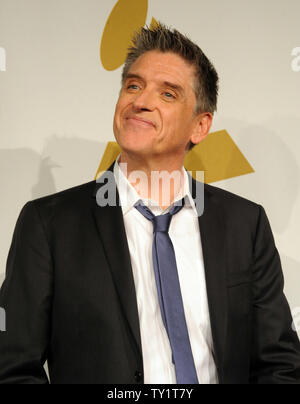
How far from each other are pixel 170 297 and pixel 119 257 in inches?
7.3

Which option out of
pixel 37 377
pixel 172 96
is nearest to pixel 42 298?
pixel 37 377

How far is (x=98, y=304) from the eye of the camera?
1.52m

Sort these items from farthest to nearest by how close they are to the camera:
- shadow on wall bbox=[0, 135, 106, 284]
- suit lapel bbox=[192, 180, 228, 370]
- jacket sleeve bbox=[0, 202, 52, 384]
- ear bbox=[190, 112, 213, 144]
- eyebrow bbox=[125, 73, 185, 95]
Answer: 1. shadow on wall bbox=[0, 135, 106, 284]
2. ear bbox=[190, 112, 213, 144]
3. eyebrow bbox=[125, 73, 185, 95]
4. suit lapel bbox=[192, 180, 228, 370]
5. jacket sleeve bbox=[0, 202, 52, 384]

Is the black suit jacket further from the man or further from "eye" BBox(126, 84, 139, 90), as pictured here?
"eye" BBox(126, 84, 139, 90)

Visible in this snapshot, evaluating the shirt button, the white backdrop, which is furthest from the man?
the white backdrop

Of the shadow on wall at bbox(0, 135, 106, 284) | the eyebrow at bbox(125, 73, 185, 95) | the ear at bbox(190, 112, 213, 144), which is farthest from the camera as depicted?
the shadow on wall at bbox(0, 135, 106, 284)

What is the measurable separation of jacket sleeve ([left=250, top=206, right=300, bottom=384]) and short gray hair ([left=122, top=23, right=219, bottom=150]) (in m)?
0.47

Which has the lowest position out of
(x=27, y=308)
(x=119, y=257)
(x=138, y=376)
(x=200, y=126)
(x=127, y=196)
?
(x=138, y=376)

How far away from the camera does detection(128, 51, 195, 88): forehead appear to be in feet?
5.64

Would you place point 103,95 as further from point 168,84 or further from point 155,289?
point 155,289

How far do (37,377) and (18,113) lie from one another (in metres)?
0.95

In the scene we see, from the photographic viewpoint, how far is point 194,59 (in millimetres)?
1789

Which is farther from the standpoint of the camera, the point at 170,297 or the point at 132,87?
the point at 132,87

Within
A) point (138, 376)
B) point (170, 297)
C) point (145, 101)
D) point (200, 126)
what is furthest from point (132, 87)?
point (138, 376)
